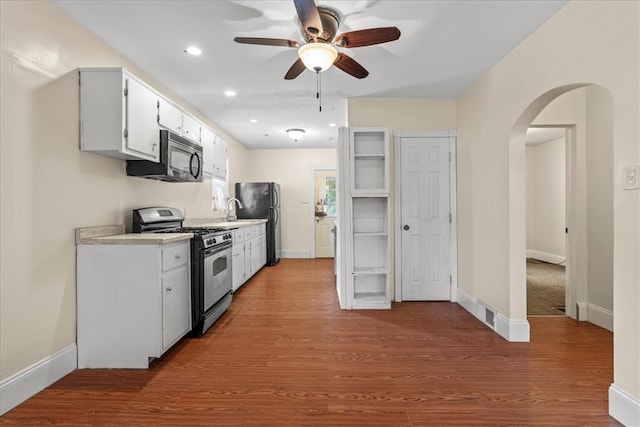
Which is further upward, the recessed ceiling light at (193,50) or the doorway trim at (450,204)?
the recessed ceiling light at (193,50)

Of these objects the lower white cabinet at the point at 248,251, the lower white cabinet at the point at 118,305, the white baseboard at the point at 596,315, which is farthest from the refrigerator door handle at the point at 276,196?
the white baseboard at the point at 596,315

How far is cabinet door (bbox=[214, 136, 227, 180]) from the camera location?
443 cm

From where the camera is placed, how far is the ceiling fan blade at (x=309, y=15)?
5.43 ft

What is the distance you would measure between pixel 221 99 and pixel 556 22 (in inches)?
132

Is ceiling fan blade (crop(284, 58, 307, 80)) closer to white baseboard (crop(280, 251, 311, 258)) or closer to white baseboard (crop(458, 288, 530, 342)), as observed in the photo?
white baseboard (crop(458, 288, 530, 342))

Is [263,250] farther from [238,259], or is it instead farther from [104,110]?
[104,110]

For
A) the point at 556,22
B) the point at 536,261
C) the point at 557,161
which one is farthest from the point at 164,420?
the point at 557,161

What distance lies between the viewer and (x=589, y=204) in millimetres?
3107

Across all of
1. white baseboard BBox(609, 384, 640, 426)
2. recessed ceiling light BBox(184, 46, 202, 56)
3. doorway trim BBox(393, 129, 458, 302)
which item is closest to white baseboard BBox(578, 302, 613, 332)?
doorway trim BBox(393, 129, 458, 302)

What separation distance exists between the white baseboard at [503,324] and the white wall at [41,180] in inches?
137

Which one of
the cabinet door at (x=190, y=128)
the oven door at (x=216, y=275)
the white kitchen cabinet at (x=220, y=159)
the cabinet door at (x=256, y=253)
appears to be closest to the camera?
the oven door at (x=216, y=275)

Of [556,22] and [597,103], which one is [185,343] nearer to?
[556,22]

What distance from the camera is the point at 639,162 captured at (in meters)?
1.55

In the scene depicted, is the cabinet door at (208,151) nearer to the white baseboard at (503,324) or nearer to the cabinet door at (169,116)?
the cabinet door at (169,116)
